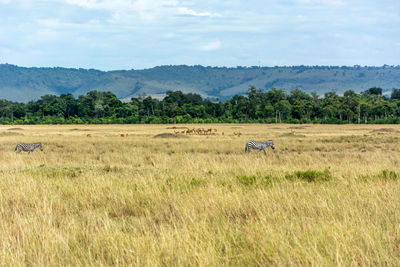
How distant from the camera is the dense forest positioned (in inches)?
4656

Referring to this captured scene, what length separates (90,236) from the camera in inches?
246

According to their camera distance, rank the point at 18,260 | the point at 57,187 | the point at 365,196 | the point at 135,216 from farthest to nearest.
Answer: the point at 57,187, the point at 365,196, the point at 135,216, the point at 18,260

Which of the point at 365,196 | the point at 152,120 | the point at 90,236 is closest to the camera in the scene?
the point at 90,236

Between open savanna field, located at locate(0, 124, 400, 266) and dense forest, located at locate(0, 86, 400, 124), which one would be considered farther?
dense forest, located at locate(0, 86, 400, 124)

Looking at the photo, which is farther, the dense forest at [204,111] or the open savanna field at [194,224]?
the dense forest at [204,111]

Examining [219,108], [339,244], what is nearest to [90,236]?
[339,244]

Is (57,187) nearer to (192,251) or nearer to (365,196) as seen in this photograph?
(192,251)

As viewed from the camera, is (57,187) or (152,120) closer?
(57,187)

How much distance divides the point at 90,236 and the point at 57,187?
5.00 metres

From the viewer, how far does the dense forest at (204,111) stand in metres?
118

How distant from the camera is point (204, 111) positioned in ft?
441

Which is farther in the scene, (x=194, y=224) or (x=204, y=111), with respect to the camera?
(x=204, y=111)

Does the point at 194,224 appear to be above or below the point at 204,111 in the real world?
below

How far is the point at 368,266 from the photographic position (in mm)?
4859
